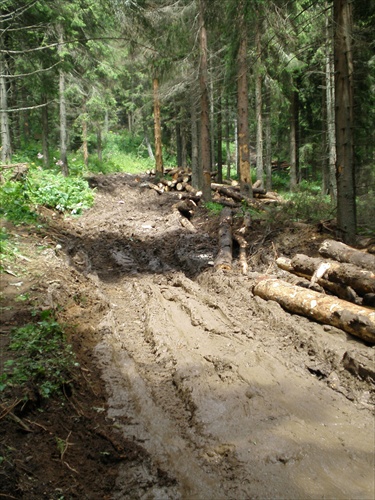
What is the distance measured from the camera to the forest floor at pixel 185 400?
3.00 metres

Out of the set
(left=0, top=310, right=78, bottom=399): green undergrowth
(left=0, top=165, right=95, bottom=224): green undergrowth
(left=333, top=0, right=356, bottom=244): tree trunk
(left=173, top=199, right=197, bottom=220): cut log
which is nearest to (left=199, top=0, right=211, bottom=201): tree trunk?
(left=173, top=199, right=197, bottom=220): cut log

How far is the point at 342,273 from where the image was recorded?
6195 mm

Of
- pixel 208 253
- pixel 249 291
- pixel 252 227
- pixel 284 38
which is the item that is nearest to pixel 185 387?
pixel 249 291

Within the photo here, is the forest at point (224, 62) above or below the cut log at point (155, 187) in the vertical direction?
above

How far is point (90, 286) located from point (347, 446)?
5768 millimetres

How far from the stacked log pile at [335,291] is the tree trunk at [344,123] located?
119cm

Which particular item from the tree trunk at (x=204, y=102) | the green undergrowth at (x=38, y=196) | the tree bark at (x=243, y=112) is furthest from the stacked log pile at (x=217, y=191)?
the green undergrowth at (x=38, y=196)

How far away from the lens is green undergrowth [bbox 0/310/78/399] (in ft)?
12.4

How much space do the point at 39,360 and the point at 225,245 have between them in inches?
251

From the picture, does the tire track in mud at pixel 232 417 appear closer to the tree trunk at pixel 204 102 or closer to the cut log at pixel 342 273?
the cut log at pixel 342 273

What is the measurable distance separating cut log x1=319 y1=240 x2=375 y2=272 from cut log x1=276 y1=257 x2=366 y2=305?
581 mm

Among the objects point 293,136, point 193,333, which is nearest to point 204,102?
point 293,136

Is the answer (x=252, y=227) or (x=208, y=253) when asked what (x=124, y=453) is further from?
(x=252, y=227)

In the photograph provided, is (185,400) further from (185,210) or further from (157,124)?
(157,124)
